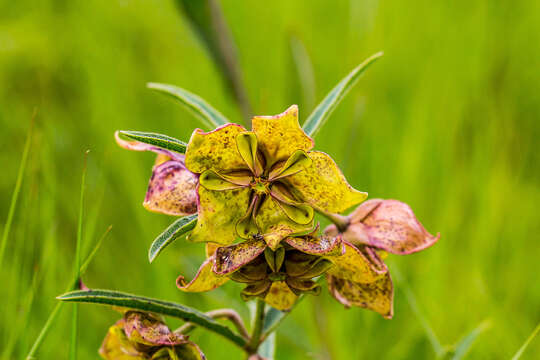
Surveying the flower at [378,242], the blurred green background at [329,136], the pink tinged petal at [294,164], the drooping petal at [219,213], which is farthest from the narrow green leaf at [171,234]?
the blurred green background at [329,136]

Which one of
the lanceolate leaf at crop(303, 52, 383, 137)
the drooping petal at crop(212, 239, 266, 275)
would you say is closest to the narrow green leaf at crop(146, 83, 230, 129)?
the lanceolate leaf at crop(303, 52, 383, 137)

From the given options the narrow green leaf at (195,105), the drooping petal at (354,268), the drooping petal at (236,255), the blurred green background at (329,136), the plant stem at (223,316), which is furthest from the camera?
the blurred green background at (329,136)

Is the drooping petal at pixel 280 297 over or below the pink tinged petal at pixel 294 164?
below

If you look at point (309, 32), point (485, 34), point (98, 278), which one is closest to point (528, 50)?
point (485, 34)

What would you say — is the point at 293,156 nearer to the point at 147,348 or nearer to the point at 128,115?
the point at 147,348

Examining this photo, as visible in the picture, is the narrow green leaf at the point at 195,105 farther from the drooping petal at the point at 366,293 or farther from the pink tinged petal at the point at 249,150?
the drooping petal at the point at 366,293

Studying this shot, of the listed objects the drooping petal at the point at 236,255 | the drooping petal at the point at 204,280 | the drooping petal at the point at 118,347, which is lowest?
the drooping petal at the point at 118,347

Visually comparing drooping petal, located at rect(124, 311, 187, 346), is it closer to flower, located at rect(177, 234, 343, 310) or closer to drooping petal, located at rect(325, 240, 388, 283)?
flower, located at rect(177, 234, 343, 310)

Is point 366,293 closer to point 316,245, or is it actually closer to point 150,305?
point 316,245
